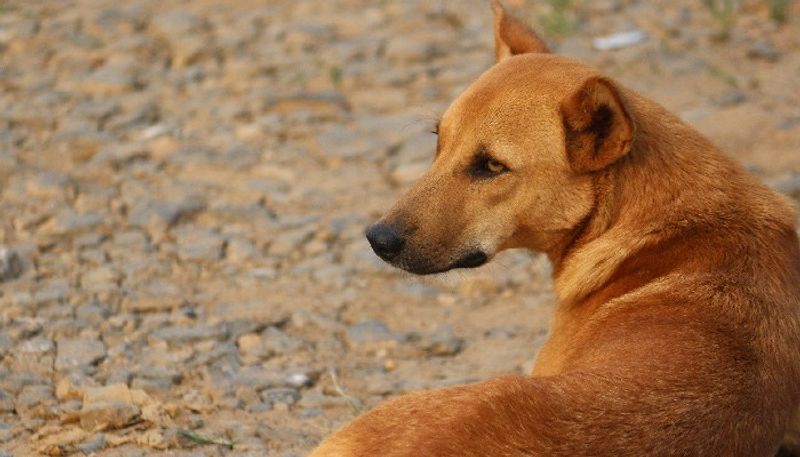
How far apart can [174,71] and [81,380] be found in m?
4.14

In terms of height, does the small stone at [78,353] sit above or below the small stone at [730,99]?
above

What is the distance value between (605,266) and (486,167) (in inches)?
25.4

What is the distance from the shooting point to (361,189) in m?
7.94

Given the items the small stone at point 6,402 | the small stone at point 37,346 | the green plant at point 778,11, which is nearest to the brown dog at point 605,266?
the small stone at point 6,402

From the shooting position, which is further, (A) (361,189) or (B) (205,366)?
(A) (361,189)

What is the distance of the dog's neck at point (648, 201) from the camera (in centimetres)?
480

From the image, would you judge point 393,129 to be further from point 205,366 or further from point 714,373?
point 714,373

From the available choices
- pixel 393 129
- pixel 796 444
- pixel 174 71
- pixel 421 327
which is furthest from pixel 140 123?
pixel 796 444

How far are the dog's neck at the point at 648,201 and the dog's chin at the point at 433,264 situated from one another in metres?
0.37

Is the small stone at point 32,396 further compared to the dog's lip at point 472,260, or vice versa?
the small stone at point 32,396

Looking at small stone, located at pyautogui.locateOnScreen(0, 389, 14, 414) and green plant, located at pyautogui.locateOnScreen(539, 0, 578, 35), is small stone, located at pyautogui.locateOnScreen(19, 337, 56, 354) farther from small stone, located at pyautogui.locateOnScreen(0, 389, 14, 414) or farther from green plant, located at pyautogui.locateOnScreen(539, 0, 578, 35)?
green plant, located at pyautogui.locateOnScreen(539, 0, 578, 35)

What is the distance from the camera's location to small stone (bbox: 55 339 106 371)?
584 cm

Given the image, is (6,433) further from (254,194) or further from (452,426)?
(254,194)

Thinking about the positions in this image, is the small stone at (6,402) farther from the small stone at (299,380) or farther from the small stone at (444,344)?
the small stone at (444,344)
